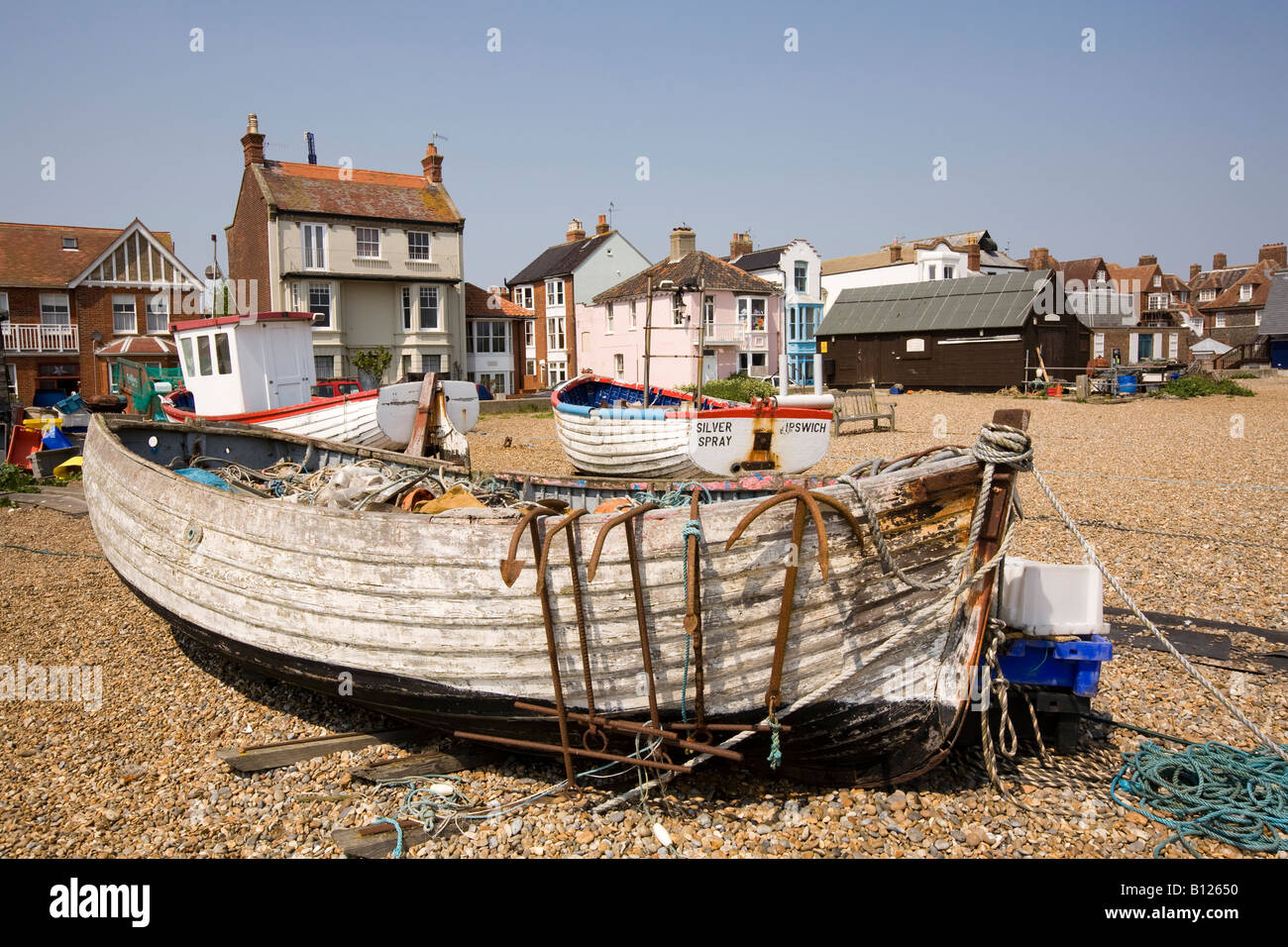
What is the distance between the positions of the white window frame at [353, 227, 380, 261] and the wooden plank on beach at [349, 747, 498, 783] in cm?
3254

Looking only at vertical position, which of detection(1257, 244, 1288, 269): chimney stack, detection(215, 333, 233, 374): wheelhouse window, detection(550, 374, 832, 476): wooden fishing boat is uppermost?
detection(1257, 244, 1288, 269): chimney stack

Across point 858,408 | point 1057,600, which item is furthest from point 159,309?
point 1057,600

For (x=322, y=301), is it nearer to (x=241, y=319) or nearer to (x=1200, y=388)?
(x=241, y=319)

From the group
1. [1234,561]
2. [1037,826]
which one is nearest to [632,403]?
[1234,561]

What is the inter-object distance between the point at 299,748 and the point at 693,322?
3647 cm

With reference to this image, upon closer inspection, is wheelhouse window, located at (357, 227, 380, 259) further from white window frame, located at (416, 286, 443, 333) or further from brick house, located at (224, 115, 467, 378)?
white window frame, located at (416, 286, 443, 333)

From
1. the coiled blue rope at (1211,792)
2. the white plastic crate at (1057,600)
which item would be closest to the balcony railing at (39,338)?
the white plastic crate at (1057,600)

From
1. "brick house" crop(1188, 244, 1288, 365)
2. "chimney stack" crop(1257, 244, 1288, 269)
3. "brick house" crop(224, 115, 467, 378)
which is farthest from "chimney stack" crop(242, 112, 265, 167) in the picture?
"chimney stack" crop(1257, 244, 1288, 269)

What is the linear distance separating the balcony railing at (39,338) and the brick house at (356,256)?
755cm

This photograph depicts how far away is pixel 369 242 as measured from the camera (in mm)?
35125

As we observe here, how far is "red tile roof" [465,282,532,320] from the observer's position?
4019 cm

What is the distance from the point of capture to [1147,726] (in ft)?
18.9

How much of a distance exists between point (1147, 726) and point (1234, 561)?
4.90 metres
